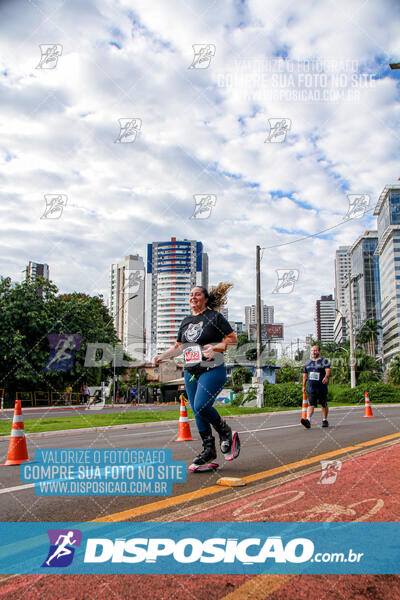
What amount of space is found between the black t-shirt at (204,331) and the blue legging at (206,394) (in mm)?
81

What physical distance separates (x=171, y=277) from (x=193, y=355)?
152 feet

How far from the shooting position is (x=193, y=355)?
4.95m

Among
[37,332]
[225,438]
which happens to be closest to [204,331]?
[225,438]

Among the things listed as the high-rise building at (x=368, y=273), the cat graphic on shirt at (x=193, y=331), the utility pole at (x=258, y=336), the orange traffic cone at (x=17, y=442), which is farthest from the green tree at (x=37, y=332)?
the high-rise building at (x=368, y=273)

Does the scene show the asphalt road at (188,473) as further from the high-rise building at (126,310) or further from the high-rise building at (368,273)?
the high-rise building at (368,273)

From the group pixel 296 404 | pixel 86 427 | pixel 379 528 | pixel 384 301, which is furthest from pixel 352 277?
pixel 384 301

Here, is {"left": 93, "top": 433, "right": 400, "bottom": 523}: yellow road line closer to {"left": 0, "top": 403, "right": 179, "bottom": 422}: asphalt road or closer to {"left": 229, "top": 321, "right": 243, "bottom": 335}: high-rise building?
{"left": 229, "top": 321, "right": 243, "bottom": 335}: high-rise building

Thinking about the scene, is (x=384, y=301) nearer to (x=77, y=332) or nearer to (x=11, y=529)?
(x=77, y=332)

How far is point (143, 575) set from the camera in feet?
7.41

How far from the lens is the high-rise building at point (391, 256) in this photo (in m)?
137

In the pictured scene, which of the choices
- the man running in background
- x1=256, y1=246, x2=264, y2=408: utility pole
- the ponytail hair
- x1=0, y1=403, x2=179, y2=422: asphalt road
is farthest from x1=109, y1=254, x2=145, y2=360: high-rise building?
the ponytail hair

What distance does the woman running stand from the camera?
485 centimetres

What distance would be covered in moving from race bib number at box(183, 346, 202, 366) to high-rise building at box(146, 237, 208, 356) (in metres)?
34.1

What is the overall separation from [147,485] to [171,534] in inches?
61.1
